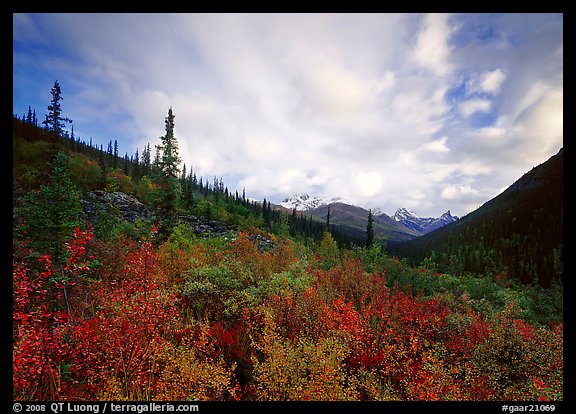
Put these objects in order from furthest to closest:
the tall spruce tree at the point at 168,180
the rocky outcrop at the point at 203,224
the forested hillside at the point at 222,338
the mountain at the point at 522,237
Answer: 1. the rocky outcrop at the point at 203,224
2. the mountain at the point at 522,237
3. the tall spruce tree at the point at 168,180
4. the forested hillside at the point at 222,338

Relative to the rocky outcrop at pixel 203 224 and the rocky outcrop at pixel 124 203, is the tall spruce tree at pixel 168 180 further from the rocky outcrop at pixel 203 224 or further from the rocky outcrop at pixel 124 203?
the rocky outcrop at pixel 203 224

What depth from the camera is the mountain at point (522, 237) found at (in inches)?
1478

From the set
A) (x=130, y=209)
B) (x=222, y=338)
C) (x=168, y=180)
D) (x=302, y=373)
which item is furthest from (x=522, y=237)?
(x=130, y=209)

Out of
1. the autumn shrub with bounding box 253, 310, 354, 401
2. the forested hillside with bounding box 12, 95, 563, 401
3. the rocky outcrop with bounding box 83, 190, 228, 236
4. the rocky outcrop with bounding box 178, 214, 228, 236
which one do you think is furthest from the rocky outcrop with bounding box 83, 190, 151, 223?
the autumn shrub with bounding box 253, 310, 354, 401

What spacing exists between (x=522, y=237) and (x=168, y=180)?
229 ft

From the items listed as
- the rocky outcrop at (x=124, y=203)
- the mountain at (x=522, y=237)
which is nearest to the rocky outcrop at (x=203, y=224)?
the rocky outcrop at (x=124, y=203)

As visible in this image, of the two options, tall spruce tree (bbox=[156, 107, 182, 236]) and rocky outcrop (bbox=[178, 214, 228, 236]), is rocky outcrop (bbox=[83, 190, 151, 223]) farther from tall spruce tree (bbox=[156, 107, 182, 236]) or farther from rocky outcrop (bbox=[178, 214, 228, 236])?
tall spruce tree (bbox=[156, 107, 182, 236])

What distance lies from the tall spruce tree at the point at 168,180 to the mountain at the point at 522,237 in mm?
49994

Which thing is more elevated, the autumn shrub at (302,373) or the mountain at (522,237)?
the mountain at (522,237)

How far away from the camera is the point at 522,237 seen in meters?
48.0
